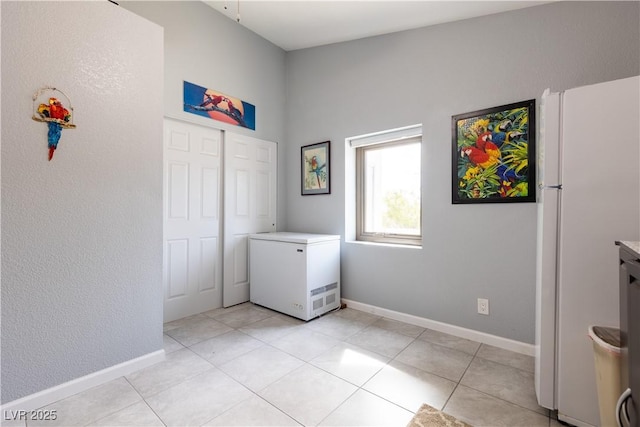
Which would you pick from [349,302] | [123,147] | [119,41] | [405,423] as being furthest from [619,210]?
[119,41]

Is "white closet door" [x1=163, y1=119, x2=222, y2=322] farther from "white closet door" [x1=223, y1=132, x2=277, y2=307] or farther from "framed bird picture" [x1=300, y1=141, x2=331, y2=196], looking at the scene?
"framed bird picture" [x1=300, y1=141, x2=331, y2=196]

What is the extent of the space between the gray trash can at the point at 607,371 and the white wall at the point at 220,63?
306cm

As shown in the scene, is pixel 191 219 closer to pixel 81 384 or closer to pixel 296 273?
pixel 296 273

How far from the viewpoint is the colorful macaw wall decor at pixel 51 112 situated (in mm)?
1577

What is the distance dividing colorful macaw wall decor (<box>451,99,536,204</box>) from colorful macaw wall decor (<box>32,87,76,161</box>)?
271 cm

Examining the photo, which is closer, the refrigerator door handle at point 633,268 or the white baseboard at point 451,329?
the refrigerator door handle at point 633,268

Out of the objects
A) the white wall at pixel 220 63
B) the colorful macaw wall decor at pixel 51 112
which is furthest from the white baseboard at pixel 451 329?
the colorful macaw wall decor at pixel 51 112

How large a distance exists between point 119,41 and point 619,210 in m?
2.90

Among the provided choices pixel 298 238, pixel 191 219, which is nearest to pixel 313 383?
pixel 298 238

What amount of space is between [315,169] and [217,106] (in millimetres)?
1247

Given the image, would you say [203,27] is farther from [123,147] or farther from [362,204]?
[362,204]

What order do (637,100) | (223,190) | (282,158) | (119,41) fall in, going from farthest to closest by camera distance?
(282,158)
(223,190)
(119,41)
(637,100)

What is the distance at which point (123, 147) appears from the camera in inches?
74.2

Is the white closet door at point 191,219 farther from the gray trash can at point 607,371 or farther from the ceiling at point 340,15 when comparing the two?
the gray trash can at point 607,371
